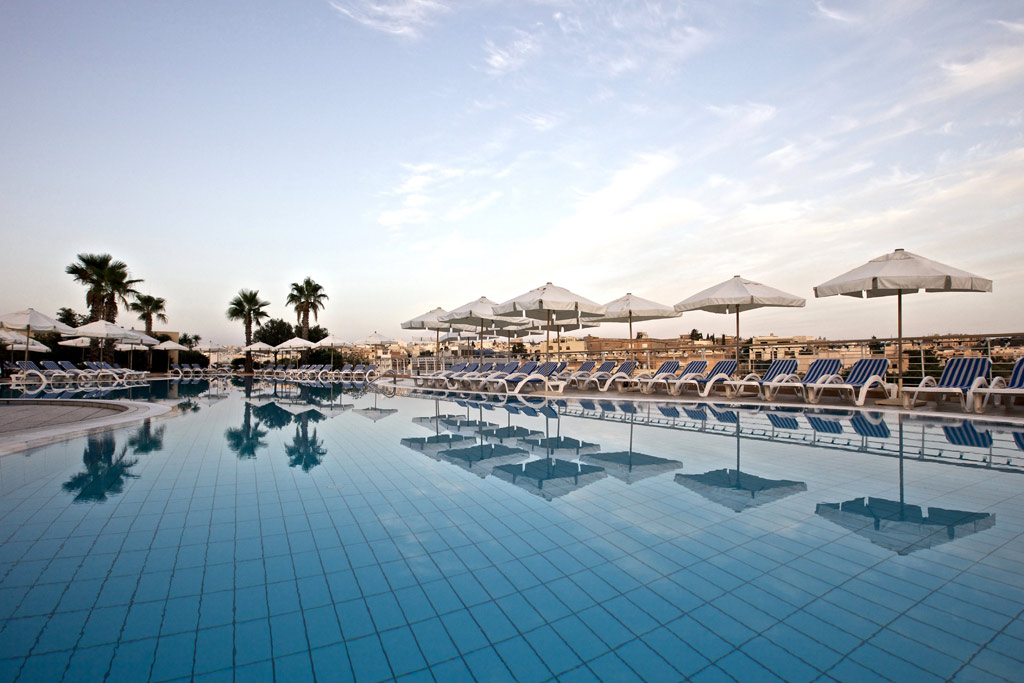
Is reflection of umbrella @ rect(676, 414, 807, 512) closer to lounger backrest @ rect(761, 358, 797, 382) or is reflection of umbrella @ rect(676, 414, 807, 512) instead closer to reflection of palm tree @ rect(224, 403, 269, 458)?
reflection of palm tree @ rect(224, 403, 269, 458)

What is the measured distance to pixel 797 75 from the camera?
1062 cm

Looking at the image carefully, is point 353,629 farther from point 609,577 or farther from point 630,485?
point 630,485

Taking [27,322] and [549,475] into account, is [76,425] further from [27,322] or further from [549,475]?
[27,322]

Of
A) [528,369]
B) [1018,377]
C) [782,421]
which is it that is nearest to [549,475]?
[782,421]

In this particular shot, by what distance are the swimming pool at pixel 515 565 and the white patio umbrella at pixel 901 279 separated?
4.04 meters

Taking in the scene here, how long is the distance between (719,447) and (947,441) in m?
2.67

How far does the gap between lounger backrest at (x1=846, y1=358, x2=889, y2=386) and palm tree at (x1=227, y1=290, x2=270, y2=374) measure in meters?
31.1

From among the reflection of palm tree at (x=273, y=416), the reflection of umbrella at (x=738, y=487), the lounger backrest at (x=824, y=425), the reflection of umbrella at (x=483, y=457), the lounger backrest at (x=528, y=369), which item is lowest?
the reflection of palm tree at (x=273, y=416)

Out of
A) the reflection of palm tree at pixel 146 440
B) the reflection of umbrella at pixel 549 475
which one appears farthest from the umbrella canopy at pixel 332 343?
the reflection of umbrella at pixel 549 475

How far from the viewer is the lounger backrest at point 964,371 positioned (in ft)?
24.6

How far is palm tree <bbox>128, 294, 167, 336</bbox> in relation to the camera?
2742 cm

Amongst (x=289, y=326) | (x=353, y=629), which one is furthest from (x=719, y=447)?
(x=289, y=326)

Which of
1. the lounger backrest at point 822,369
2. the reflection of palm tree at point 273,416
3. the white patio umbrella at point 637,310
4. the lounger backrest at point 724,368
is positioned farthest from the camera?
the white patio umbrella at point 637,310

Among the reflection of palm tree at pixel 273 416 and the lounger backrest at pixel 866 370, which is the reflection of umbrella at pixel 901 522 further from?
the reflection of palm tree at pixel 273 416
